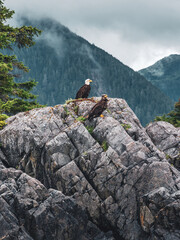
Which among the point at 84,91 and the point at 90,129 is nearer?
the point at 90,129

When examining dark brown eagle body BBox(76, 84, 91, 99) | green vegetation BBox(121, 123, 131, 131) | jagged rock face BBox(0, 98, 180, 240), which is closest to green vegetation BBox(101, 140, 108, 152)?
jagged rock face BBox(0, 98, 180, 240)

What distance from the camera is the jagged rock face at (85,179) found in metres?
12.8

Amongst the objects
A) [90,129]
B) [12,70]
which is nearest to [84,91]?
[90,129]

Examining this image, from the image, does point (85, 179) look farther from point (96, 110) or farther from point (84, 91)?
point (84, 91)

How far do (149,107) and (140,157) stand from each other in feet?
595

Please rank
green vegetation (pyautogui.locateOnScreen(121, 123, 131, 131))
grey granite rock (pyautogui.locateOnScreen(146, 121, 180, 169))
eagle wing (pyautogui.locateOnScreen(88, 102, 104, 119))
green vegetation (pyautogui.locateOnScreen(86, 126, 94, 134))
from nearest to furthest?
green vegetation (pyautogui.locateOnScreen(86, 126, 94, 134)) → green vegetation (pyautogui.locateOnScreen(121, 123, 131, 131)) → eagle wing (pyautogui.locateOnScreen(88, 102, 104, 119)) → grey granite rock (pyautogui.locateOnScreen(146, 121, 180, 169))

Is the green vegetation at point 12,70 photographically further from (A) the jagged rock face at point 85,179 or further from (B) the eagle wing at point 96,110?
(B) the eagle wing at point 96,110

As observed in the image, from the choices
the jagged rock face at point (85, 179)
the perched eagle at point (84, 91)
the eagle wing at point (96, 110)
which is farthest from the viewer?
the perched eagle at point (84, 91)

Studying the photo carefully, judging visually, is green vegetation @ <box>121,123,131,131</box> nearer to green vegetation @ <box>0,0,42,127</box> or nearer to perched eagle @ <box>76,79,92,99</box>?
perched eagle @ <box>76,79,92,99</box>

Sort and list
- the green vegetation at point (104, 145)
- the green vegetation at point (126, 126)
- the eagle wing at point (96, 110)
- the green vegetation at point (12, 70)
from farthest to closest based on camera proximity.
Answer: the green vegetation at point (12, 70) → the eagle wing at point (96, 110) → the green vegetation at point (126, 126) → the green vegetation at point (104, 145)

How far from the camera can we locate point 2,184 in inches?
528

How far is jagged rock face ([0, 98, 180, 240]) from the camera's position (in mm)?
12766

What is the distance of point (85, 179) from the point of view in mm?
14945

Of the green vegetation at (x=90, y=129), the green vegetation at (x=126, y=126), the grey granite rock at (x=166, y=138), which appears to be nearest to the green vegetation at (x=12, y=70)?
the green vegetation at (x=90, y=129)
